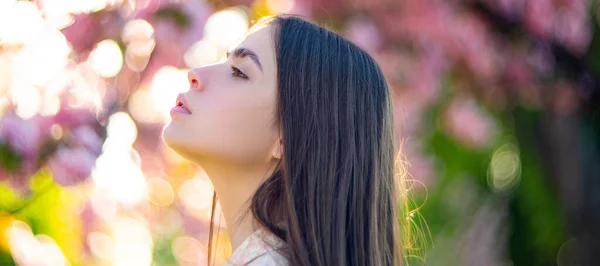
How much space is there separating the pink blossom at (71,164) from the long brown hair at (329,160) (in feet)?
4.01

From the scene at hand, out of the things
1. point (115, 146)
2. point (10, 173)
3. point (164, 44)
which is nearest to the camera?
point (10, 173)

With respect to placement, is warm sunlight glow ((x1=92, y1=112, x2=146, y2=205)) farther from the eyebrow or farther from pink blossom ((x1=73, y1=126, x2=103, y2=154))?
the eyebrow

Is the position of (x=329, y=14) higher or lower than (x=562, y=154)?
higher

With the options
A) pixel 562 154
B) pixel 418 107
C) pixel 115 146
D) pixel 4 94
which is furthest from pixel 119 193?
pixel 562 154

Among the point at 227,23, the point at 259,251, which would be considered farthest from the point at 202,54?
the point at 259,251

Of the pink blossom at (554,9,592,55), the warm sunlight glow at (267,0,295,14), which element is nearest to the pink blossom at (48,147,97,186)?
the warm sunlight glow at (267,0,295,14)

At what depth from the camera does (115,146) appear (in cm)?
342

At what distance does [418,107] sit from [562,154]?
684mm

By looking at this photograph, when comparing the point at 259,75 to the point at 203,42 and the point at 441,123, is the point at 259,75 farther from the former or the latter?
the point at 441,123

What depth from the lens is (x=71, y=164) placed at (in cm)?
291

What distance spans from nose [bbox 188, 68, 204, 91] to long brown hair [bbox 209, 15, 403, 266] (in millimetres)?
144

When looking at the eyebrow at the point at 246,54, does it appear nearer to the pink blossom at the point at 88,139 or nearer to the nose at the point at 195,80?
the nose at the point at 195,80

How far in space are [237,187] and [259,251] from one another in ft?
0.60

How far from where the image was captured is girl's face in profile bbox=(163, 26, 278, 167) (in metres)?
1.77
